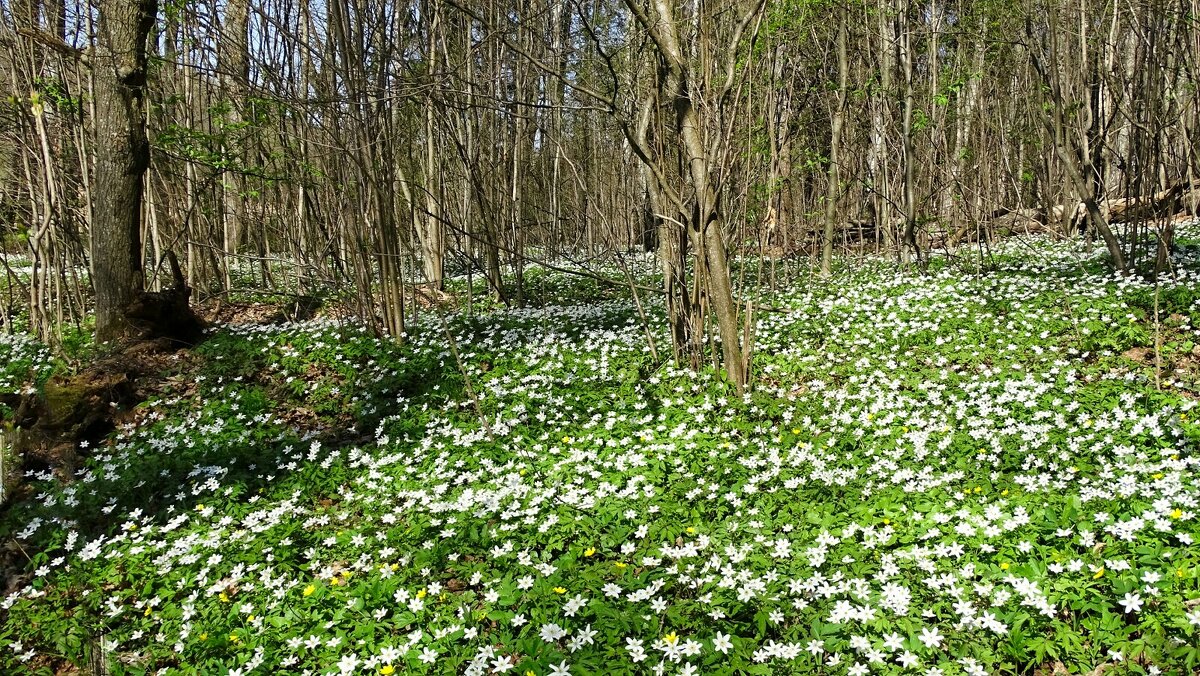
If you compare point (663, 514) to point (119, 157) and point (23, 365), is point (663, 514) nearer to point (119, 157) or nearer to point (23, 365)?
point (119, 157)

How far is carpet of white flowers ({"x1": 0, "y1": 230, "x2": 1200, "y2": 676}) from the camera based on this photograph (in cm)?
278

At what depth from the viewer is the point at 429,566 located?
3521 millimetres

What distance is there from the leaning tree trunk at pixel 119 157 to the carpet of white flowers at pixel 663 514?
66.8 inches

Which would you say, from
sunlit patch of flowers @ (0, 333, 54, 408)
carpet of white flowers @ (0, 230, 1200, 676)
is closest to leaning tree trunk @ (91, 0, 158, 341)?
sunlit patch of flowers @ (0, 333, 54, 408)

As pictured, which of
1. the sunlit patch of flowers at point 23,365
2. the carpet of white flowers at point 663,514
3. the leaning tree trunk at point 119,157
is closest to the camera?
the carpet of white flowers at point 663,514

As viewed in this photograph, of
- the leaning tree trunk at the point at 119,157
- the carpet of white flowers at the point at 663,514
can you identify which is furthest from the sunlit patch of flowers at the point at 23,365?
the carpet of white flowers at the point at 663,514

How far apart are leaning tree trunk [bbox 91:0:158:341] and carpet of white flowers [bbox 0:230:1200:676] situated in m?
1.70

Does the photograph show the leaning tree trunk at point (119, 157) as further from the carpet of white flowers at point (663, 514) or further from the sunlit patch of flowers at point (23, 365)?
the carpet of white flowers at point (663, 514)

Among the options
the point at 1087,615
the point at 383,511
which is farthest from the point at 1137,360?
the point at 383,511

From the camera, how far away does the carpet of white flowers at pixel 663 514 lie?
109 inches

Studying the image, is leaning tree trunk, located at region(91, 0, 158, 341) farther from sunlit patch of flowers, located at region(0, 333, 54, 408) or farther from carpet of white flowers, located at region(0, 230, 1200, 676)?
carpet of white flowers, located at region(0, 230, 1200, 676)

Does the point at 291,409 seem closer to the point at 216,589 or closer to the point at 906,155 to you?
the point at 216,589

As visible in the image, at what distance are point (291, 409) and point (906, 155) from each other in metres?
8.87

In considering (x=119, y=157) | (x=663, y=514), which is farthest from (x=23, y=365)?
(x=663, y=514)
